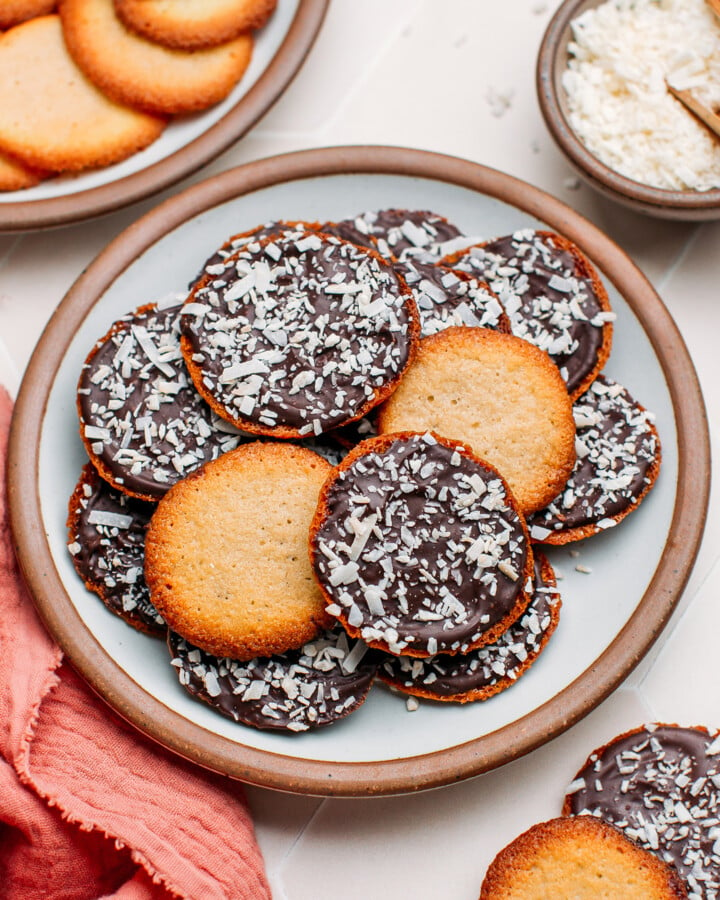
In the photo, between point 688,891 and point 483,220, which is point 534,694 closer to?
point 688,891

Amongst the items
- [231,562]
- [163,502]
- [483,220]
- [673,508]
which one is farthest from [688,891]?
[483,220]

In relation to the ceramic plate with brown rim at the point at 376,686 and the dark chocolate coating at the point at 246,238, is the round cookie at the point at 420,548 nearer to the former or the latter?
the ceramic plate with brown rim at the point at 376,686

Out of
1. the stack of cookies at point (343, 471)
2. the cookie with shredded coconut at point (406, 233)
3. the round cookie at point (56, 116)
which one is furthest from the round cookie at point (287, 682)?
the round cookie at point (56, 116)

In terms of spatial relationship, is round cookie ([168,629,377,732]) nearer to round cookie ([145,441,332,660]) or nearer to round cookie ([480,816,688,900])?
round cookie ([145,441,332,660])

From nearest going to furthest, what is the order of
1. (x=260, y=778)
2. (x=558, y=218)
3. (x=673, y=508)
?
(x=260, y=778), (x=673, y=508), (x=558, y=218)

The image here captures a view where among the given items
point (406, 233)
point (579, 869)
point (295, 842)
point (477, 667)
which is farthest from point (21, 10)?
point (579, 869)

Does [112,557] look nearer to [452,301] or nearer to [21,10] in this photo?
[452,301]

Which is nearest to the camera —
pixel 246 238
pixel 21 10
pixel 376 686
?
pixel 376 686
